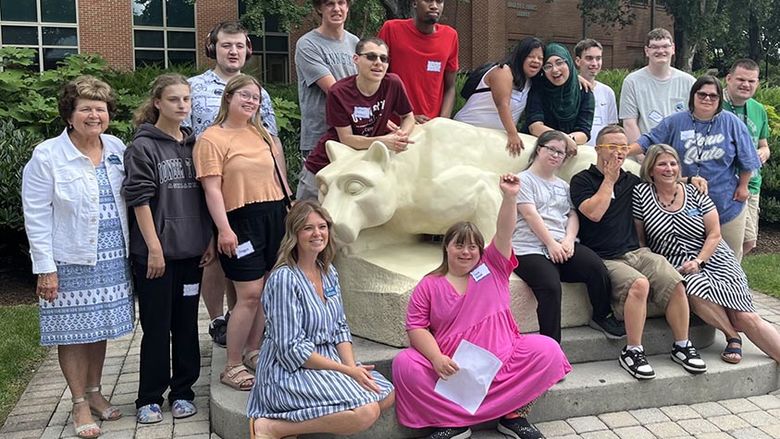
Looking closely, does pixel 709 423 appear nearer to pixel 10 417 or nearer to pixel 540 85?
pixel 540 85

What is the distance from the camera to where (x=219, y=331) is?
15.8ft

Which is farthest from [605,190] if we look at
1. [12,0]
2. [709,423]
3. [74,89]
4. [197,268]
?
[12,0]

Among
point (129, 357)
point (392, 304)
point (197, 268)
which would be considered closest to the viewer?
point (197, 268)

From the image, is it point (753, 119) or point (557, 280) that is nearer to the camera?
point (557, 280)

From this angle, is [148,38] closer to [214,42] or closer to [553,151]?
[214,42]

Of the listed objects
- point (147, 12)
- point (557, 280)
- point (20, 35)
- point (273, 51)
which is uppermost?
point (147, 12)

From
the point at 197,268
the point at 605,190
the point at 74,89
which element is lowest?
the point at 197,268

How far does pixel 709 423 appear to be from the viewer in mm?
3781

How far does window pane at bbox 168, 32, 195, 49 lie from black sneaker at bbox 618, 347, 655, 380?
21.8 m

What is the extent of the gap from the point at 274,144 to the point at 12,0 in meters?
21.2

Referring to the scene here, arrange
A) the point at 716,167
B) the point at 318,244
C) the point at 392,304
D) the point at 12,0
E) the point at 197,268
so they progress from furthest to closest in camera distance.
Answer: the point at 12,0
the point at 716,167
the point at 392,304
the point at 197,268
the point at 318,244

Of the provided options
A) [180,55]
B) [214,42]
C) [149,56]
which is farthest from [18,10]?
[214,42]

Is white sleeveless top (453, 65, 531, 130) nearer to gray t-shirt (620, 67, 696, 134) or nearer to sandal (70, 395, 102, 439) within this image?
gray t-shirt (620, 67, 696, 134)

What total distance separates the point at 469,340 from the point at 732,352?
1.85 meters
